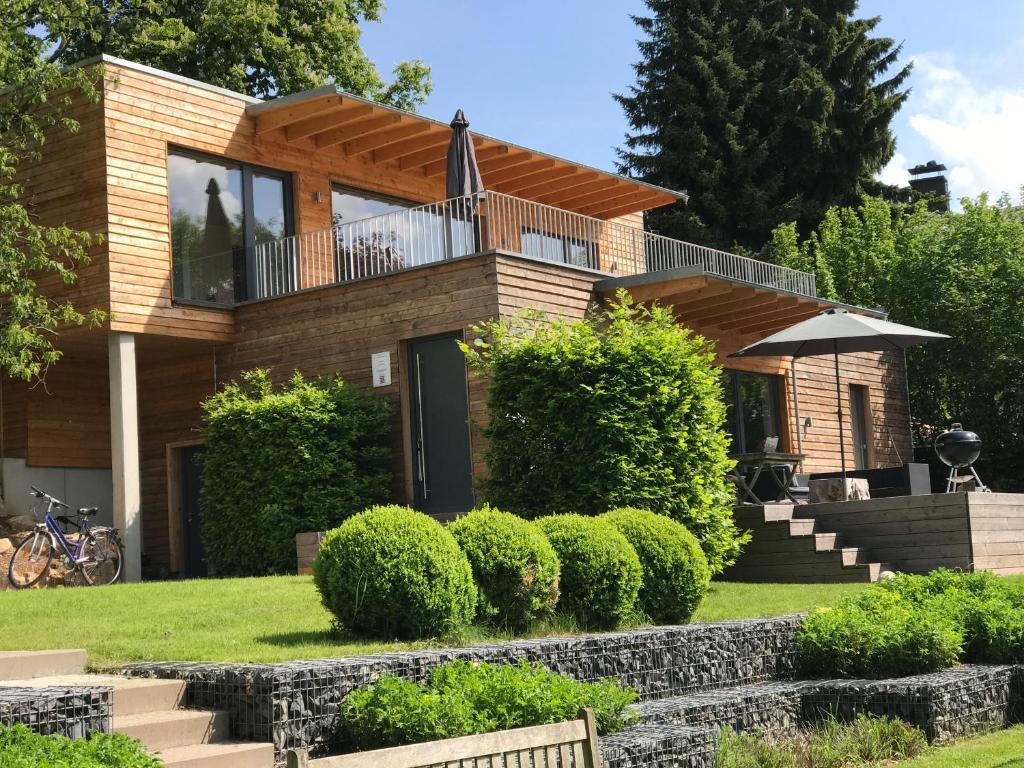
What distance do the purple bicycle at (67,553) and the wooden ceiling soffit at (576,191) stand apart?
10.6 meters

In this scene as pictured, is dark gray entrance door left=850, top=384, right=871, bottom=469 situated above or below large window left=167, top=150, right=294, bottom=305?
below

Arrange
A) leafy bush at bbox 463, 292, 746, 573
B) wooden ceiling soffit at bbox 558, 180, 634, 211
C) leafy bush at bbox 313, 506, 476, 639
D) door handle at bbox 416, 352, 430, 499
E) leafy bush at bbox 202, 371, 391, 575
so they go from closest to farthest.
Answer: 1. leafy bush at bbox 313, 506, 476, 639
2. leafy bush at bbox 463, 292, 746, 573
3. leafy bush at bbox 202, 371, 391, 575
4. door handle at bbox 416, 352, 430, 499
5. wooden ceiling soffit at bbox 558, 180, 634, 211

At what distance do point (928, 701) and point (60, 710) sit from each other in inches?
211

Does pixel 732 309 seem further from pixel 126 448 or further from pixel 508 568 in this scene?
pixel 508 568

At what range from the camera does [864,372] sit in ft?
73.7

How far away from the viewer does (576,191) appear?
22703mm

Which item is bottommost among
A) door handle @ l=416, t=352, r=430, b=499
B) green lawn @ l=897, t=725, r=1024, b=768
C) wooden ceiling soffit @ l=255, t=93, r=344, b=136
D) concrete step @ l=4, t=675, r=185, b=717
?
green lawn @ l=897, t=725, r=1024, b=768

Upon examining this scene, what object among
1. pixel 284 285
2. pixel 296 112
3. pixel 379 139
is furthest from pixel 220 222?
pixel 379 139

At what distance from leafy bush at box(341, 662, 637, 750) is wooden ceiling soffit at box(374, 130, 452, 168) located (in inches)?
523

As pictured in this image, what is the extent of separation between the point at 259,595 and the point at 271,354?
6.80m

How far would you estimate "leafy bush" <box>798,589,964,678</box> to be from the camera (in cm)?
877

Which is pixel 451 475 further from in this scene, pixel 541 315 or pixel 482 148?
pixel 482 148

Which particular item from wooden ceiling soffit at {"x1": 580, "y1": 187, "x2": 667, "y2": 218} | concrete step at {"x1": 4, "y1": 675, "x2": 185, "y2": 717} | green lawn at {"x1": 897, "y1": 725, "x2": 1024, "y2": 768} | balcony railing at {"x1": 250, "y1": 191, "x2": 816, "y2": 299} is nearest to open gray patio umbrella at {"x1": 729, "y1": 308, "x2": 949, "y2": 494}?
balcony railing at {"x1": 250, "y1": 191, "x2": 816, "y2": 299}

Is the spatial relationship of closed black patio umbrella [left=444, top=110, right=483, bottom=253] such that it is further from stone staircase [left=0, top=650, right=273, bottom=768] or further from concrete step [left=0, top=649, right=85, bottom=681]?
stone staircase [left=0, top=650, right=273, bottom=768]
